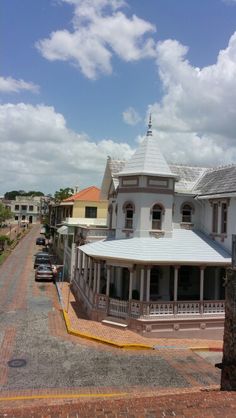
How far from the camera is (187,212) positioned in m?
24.0

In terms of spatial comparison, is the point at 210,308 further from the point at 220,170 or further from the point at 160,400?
the point at 160,400

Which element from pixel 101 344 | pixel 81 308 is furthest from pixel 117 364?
pixel 81 308

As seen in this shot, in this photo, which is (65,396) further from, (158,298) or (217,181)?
(217,181)

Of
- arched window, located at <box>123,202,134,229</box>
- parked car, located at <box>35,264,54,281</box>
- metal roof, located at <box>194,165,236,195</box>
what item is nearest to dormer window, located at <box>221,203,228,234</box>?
metal roof, located at <box>194,165,236,195</box>

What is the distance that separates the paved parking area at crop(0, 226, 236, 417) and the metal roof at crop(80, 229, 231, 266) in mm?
3838

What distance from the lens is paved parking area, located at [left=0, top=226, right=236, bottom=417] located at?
814 centimetres

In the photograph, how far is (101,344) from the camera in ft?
54.7

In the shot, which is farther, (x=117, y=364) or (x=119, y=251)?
(x=119, y=251)

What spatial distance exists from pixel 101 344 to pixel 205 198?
10.5 m

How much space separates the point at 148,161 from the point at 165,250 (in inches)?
202

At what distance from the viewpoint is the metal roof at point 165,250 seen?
18.9 metres

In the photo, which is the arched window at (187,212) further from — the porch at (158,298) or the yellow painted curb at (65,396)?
the yellow painted curb at (65,396)

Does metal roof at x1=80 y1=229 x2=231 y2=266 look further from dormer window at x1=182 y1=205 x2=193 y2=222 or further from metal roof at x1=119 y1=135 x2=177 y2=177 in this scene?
metal roof at x1=119 y1=135 x2=177 y2=177

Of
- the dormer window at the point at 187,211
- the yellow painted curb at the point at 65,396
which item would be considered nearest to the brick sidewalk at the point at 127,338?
the yellow painted curb at the point at 65,396
